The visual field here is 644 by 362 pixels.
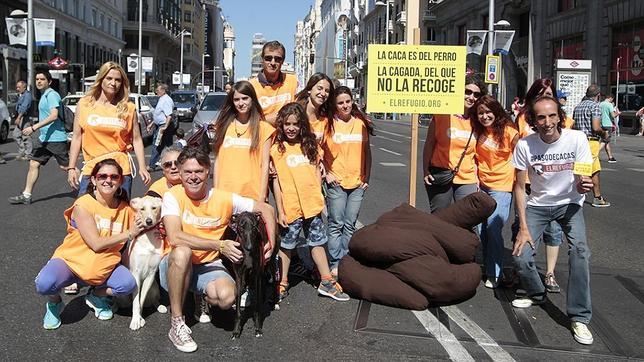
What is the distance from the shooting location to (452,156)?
5.72 meters

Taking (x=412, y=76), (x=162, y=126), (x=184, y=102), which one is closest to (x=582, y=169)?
(x=412, y=76)

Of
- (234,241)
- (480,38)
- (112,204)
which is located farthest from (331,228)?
(480,38)

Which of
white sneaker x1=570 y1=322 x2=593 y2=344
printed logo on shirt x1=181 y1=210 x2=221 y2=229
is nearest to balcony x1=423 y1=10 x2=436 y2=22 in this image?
white sneaker x1=570 y1=322 x2=593 y2=344

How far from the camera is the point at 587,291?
14.8 feet

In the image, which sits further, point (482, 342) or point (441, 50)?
point (441, 50)

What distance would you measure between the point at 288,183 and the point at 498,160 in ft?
6.02

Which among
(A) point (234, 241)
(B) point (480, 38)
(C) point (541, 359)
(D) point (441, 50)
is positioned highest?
(B) point (480, 38)

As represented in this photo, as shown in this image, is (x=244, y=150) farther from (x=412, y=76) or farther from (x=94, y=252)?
(x=412, y=76)

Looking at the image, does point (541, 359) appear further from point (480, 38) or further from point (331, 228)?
point (480, 38)

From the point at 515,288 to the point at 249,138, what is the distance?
266 cm

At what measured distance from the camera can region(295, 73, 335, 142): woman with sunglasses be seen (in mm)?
5438

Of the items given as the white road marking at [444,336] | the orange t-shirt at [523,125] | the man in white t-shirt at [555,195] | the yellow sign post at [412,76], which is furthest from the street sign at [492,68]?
the white road marking at [444,336]

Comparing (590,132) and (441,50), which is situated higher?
(441,50)

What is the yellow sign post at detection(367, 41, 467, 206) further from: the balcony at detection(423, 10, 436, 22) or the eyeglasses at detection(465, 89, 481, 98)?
the balcony at detection(423, 10, 436, 22)
